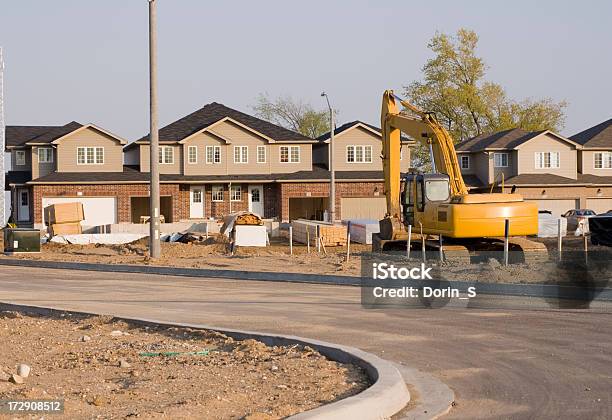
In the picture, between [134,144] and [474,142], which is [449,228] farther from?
[474,142]

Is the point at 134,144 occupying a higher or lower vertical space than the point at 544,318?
higher

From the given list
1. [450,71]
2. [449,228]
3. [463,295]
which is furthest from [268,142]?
[463,295]

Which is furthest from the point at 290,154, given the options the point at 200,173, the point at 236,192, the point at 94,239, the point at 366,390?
the point at 366,390

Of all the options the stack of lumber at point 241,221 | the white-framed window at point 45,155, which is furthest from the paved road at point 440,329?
the white-framed window at point 45,155

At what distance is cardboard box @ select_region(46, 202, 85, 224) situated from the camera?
181 feet

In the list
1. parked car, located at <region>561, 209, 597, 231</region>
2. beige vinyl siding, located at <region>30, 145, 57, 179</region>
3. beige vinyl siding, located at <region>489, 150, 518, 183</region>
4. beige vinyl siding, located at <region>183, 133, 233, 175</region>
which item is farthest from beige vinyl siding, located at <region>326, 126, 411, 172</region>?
beige vinyl siding, located at <region>30, 145, 57, 179</region>

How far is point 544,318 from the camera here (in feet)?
55.2

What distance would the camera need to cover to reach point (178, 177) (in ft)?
215

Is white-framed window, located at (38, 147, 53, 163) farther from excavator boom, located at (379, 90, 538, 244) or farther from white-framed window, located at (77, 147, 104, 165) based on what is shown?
excavator boom, located at (379, 90, 538, 244)

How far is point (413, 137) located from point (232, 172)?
120 feet

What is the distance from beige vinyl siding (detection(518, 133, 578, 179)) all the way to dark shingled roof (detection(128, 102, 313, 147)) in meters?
14.7

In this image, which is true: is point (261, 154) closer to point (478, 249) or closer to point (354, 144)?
point (354, 144)

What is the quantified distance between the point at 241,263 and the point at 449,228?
24.4 feet

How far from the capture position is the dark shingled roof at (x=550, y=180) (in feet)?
226
